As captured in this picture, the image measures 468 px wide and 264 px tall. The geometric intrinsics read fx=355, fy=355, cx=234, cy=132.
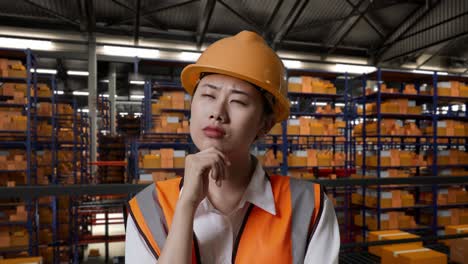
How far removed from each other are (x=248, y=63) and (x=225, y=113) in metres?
0.16

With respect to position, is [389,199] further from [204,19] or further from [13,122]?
[204,19]

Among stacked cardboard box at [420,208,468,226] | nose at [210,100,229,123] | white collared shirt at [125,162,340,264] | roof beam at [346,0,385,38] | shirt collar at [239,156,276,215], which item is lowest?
stacked cardboard box at [420,208,468,226]

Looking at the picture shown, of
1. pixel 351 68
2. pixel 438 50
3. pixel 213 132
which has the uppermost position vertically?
pixel 438 50

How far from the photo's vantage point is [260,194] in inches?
43.4

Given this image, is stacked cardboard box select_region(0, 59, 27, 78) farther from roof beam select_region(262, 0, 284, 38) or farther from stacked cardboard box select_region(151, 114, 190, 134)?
roof beam select_region(262, 0, 284, 38)

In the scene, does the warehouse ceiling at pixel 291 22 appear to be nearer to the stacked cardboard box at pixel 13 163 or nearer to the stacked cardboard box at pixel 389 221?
the stacked cardboard box at pixel 13 163

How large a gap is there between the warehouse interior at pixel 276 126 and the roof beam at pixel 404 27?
0.16 ft

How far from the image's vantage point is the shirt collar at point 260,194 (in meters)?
1.08

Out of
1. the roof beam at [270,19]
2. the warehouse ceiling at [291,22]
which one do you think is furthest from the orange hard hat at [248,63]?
the roof beam at [270,19]

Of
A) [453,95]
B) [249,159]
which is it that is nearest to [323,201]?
[249,159]

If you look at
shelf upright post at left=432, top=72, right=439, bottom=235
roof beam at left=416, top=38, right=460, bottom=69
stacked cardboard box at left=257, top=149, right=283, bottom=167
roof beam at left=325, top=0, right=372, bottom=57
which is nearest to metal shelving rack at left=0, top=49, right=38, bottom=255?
stacked cardboard box at left=257, top=149, right=283, bottom=167

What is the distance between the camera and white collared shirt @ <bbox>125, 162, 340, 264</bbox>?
1.02 meters

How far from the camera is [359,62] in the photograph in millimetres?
15008

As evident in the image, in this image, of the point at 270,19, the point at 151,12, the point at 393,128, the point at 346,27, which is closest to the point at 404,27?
the point at 346,27
